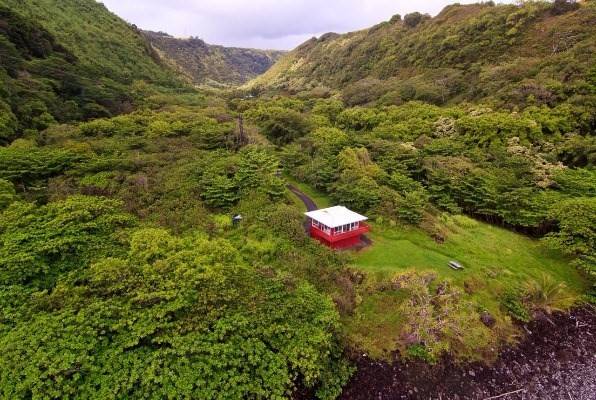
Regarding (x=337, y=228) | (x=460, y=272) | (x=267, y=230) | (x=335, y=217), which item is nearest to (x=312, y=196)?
(x=335, y=217)

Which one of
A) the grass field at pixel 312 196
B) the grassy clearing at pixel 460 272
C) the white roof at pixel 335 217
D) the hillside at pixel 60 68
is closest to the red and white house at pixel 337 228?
the white roof at pixel 335 217

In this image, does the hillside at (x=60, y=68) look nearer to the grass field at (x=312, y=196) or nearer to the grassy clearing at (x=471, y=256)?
the grass field at (x=312, y=196)

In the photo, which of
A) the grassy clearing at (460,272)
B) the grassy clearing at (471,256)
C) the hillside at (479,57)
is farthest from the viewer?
the hillside at (479,57)

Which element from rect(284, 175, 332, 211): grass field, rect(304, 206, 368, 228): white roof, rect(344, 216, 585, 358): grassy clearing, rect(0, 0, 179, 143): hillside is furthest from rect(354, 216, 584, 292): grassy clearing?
rect(0, 0, 179, 143): hillside

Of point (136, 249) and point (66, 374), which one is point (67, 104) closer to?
point (136, 249)

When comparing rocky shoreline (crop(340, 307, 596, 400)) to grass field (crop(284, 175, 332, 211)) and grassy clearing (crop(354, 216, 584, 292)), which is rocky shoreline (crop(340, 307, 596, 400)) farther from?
grass field (crop(284, 175, 332, 211))

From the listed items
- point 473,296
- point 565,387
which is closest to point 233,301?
point 473,296
